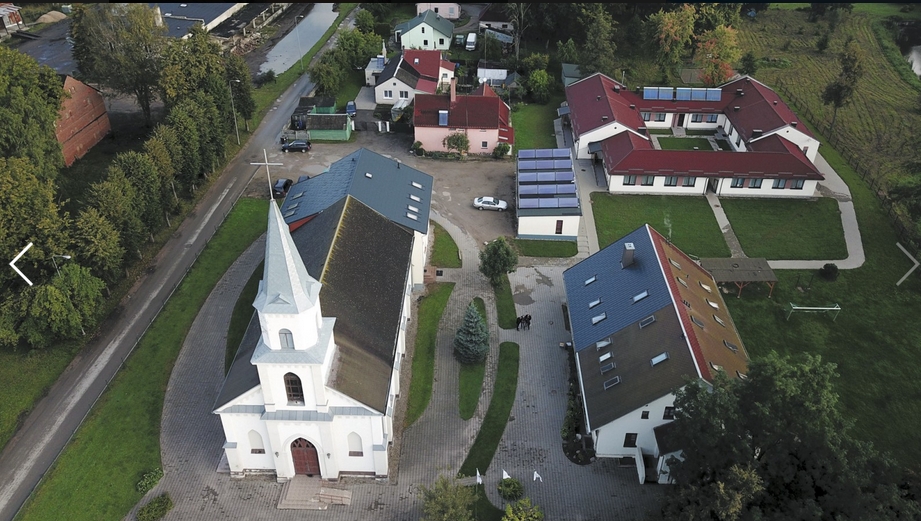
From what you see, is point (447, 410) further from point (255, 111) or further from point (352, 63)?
point (352, 63)

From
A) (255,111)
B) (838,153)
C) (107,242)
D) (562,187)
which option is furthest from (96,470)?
(838,153)

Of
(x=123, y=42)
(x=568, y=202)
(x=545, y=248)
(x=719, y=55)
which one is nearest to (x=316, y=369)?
(x=545, y=248)

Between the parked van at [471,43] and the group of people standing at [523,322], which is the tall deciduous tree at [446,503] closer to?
the group of people standing at [523,322]

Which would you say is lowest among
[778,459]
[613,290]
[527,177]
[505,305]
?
[505,305]

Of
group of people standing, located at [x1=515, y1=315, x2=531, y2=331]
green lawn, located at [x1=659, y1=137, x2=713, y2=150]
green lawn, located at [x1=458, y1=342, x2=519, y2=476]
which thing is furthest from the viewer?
green lawn, located at [x1=659, y1=137, x2=713, y2=150]

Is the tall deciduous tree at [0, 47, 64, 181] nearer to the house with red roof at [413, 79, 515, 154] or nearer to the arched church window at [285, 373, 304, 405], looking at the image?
the arched church window at [285, 373, 304, 405]

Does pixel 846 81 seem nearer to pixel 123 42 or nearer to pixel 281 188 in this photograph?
pixel 281 188

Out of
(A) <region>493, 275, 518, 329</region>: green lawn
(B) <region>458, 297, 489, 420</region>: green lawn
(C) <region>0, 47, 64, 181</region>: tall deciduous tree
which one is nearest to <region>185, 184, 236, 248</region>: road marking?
(C) <region>0, 47, 64, 181</region>: tall deciduous tree
